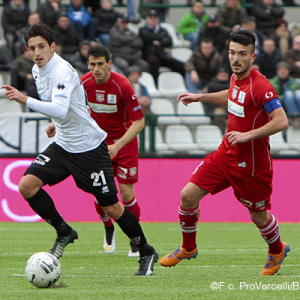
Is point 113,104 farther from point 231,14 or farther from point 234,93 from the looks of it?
point 231,14

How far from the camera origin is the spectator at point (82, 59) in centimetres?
1506

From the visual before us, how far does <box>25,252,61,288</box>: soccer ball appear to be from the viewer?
5941 millimetres

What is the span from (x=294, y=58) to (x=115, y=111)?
8.22 m

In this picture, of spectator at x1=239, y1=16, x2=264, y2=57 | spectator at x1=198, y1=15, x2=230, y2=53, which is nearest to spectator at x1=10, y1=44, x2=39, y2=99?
spectator at x1=198, y1=15, x2=230, y2=53

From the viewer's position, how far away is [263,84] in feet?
21.7

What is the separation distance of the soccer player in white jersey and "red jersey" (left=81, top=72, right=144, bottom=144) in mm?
1747

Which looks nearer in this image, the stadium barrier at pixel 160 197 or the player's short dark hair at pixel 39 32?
the player's short dark hair at pixel 39 32

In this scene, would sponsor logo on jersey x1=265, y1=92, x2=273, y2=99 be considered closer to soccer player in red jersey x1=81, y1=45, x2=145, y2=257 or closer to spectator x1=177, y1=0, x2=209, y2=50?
soccer player in red jersey x1=81, y1=45, x2=145, y2=257

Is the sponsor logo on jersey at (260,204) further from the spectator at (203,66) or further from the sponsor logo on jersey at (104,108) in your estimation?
the spectator at (203,66)

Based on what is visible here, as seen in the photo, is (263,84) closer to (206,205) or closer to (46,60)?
(46,60)

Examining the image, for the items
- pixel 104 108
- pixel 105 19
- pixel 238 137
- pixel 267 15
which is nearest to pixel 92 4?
pixel 105 19

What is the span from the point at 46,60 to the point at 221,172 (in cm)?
195

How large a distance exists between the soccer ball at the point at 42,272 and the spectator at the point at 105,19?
38.0ft

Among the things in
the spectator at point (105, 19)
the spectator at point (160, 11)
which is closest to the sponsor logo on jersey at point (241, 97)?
the spectator at point (105, 19)
